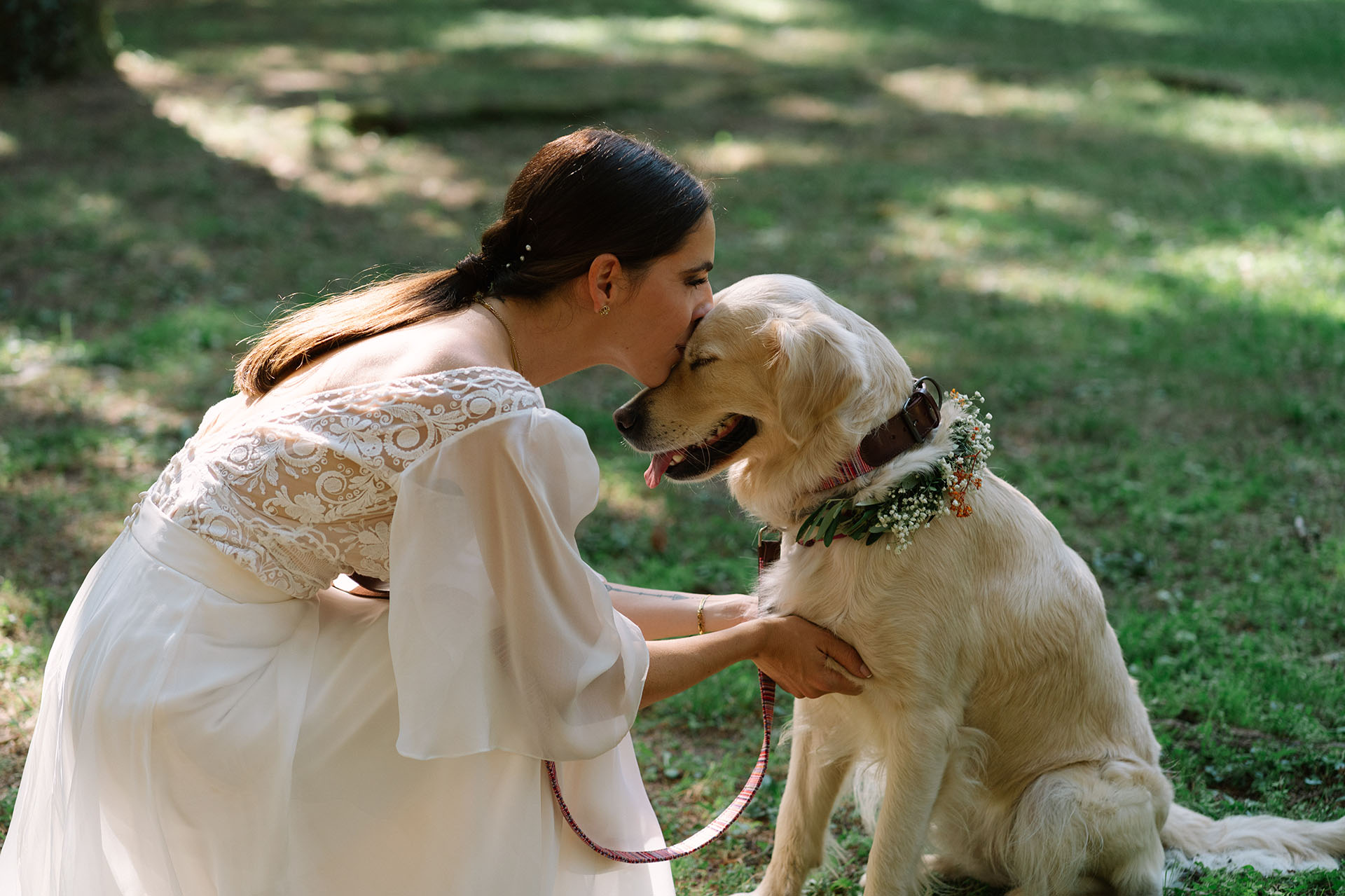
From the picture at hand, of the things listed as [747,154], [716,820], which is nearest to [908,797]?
[716,820]

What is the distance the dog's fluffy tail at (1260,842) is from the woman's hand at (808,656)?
42.0 inches

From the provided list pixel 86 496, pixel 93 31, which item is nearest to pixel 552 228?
pixel 86 496

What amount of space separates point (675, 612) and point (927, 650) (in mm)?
744

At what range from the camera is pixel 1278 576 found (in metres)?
4.53

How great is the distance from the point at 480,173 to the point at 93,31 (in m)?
4.52

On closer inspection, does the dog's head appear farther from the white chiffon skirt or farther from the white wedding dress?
the white chiffon skirt

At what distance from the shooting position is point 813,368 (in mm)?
2762

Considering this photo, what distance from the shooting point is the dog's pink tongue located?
124 inches

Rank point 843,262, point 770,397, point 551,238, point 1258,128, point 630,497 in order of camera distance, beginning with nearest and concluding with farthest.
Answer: point 551,238
point 770,397
point 630,497
point 843,262
point 1258,128

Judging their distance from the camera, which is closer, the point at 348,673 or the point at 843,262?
the point at 348,673

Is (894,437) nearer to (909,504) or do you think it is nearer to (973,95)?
(909,504)

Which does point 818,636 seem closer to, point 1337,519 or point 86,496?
point 1337,519

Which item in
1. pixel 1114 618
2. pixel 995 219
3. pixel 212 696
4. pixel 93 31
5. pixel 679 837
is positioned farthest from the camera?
pixel 93 31

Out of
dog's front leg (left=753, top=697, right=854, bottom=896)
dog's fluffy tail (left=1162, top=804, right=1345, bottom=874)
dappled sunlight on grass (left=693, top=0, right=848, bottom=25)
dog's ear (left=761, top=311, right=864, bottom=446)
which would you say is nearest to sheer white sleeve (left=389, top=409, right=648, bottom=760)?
dog's ear (left=761, top=311, right=864, bottom=446)
